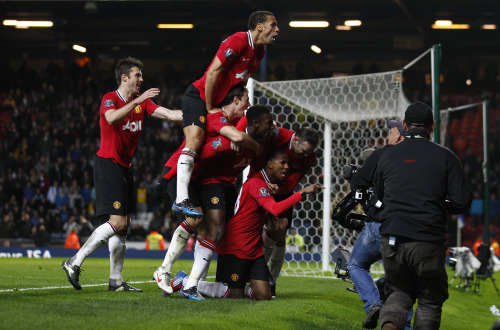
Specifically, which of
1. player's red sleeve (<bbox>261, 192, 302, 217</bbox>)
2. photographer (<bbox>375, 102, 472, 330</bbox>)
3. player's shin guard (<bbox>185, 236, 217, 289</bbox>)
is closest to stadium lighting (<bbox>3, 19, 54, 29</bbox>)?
player's shin guard (<bbox>185, 236, 217, 289</bbox>)

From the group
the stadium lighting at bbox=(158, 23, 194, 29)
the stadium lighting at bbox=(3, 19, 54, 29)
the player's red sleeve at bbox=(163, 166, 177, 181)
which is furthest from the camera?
the stadium lighting at bbox=(158, 23, 194, 29)

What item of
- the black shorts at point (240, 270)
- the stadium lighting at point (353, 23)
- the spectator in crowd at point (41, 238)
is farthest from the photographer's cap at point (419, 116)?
the stadium lighting at point (353, 23)

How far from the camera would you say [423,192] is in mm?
5414

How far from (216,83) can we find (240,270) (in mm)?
1976

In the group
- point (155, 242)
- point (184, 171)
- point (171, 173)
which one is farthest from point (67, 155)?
point (184, 171)

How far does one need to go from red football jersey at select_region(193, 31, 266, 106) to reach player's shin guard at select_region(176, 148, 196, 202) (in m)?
0.63

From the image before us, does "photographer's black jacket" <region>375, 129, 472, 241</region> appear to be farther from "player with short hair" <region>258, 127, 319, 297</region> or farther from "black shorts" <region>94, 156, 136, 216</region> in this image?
"black shorts" <region>94, 156, 136, 216</region>

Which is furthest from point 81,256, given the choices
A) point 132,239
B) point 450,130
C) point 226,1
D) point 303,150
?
point 450,130

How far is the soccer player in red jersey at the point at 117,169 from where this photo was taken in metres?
7.31

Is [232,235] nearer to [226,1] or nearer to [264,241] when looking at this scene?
[264,241]

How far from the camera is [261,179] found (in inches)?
301

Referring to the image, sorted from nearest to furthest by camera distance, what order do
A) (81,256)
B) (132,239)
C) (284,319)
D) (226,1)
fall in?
1. (284,319)
2. (81,256)
3. (132,239)
4. (226,1)

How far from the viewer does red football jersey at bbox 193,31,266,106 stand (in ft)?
24.4

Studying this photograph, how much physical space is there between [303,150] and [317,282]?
385cm
